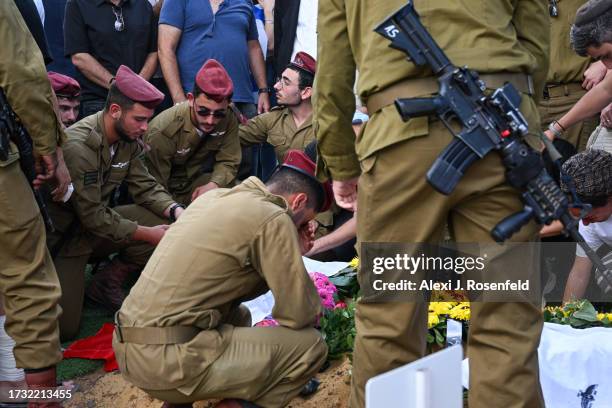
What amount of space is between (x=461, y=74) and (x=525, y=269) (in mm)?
663

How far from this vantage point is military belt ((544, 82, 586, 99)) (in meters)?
5.80

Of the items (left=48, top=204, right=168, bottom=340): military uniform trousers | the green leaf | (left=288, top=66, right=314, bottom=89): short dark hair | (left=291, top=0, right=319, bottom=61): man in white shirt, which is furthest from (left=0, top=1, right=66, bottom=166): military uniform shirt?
(left=291, top=0, right=319, bottom=61): man in white shirt

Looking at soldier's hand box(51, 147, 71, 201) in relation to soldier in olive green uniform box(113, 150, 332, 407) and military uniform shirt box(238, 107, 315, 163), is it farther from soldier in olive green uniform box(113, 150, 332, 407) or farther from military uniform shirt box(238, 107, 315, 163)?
military uniform shirt box(238, 107, 315, 163)

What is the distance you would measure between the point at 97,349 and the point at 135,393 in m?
0.59

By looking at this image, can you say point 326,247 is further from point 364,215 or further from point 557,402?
point 364,215

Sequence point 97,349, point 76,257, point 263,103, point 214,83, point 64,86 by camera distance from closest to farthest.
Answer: point 97,349 → point 76,257 → point 64,86 → point 214,83 → point 263,103

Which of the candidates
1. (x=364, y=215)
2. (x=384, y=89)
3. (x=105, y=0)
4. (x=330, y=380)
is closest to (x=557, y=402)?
(x=330, y=380)

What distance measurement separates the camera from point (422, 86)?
290 cm

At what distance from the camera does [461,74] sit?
9.21ft

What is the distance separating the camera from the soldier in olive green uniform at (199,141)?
20.5 ft

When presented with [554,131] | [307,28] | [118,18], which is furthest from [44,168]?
[307,28]

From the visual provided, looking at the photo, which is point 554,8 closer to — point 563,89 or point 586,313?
point 563,89

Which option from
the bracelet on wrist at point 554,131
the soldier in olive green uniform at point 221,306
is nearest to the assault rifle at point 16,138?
the soldier in olive green uniform at point 221,306

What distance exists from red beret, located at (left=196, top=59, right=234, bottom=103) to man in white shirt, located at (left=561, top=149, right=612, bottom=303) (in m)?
2.45
